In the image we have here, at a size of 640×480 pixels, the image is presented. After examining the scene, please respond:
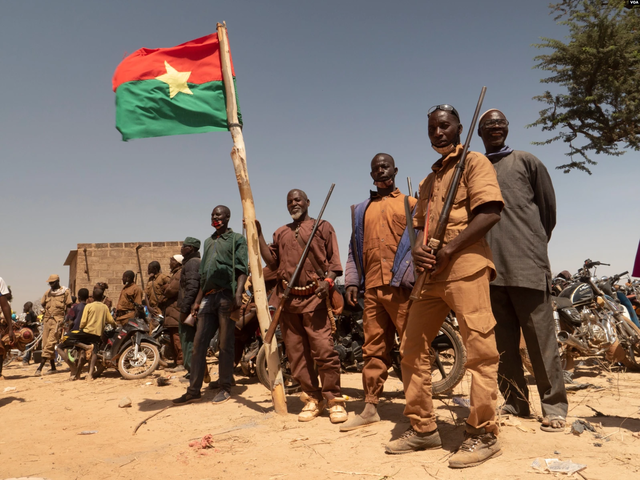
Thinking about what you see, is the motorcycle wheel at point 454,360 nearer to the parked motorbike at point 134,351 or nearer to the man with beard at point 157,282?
the parked motorbike at point 134,351

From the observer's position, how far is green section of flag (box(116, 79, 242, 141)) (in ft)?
15.8

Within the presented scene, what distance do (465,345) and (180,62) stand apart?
4.20 metres

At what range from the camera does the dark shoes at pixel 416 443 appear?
2.90m

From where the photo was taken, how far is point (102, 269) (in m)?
17.3

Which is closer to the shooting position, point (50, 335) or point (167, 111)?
point (167, 111)

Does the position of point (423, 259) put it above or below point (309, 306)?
above

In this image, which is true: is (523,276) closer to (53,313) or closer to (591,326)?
(591,326)

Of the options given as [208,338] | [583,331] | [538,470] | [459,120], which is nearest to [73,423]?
[208,338]

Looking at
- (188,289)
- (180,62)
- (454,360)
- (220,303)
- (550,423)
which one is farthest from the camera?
(188,289)

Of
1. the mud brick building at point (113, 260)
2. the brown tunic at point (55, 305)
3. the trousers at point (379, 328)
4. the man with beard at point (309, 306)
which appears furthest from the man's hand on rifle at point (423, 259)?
the mud brick building at point (113, 260)

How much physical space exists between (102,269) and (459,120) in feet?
55.6

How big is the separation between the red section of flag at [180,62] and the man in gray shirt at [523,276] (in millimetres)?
2911

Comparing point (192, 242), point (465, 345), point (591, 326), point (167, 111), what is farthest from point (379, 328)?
point (192, 242)

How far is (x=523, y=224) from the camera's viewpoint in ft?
11.0
